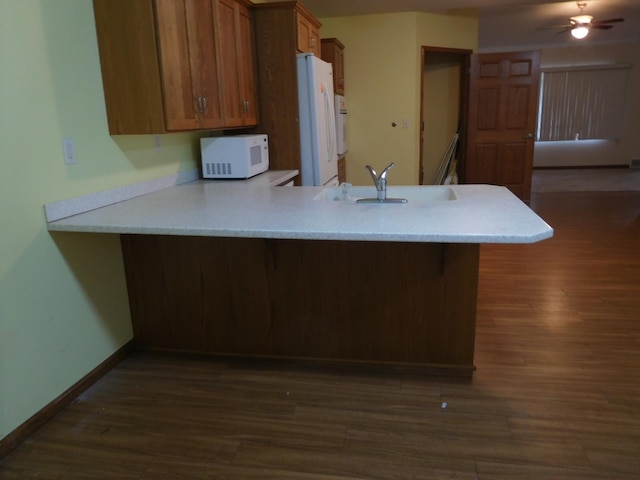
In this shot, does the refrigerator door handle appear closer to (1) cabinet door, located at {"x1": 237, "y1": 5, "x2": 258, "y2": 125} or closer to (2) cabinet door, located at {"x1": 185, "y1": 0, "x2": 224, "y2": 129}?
→ (1) cabinet door, located at {"x1": 237, "y1": 5, "x2": 258, "y2": 125}

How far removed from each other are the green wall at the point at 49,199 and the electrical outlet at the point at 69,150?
2 centimetres

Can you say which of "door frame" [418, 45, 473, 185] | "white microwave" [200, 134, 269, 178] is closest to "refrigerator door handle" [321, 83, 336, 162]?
"white microwave" [200, 134, 269, 178]

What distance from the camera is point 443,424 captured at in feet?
6.41

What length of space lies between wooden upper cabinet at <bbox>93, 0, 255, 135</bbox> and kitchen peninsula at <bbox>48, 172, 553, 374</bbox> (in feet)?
1.38

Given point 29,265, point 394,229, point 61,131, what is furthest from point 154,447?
point 61,131

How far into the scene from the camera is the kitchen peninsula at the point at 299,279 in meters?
2.05

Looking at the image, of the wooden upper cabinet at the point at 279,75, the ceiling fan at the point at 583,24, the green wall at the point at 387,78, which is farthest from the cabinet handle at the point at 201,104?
the ceiling fan at the point at 583,24

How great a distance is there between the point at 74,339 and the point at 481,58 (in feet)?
19.6

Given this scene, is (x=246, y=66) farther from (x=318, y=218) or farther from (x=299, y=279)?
(x=318, y=218)

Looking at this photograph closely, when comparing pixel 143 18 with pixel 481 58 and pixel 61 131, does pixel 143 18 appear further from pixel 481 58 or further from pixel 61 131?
pixel 481 58

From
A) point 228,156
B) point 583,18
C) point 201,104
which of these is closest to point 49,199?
point 201,104

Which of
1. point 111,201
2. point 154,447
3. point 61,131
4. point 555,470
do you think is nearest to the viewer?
point 555,470

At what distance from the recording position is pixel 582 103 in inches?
376

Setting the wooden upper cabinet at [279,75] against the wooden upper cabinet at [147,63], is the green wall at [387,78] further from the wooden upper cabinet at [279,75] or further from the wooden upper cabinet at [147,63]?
the wooden upper cabinet at [147,63]
